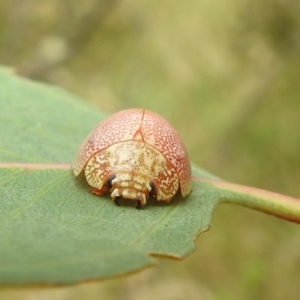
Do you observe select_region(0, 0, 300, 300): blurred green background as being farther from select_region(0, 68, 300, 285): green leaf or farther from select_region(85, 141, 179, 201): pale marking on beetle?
select_region(85, 141, 179, 201): pale marking on beetle

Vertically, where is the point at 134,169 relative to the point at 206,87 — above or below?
below

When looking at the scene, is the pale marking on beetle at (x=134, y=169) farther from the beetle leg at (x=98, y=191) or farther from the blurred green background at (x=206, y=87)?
the blurred green background at (x=206, y=87)

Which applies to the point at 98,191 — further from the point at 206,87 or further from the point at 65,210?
the point at 206,87

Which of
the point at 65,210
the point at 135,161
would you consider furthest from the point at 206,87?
the point at 65,210

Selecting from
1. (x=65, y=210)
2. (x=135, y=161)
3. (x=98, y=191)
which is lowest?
(x=65, y=210)

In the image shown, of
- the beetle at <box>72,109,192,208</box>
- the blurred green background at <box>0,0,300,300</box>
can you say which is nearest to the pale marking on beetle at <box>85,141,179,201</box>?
the beetle at <box>72,109,192,208</box>
